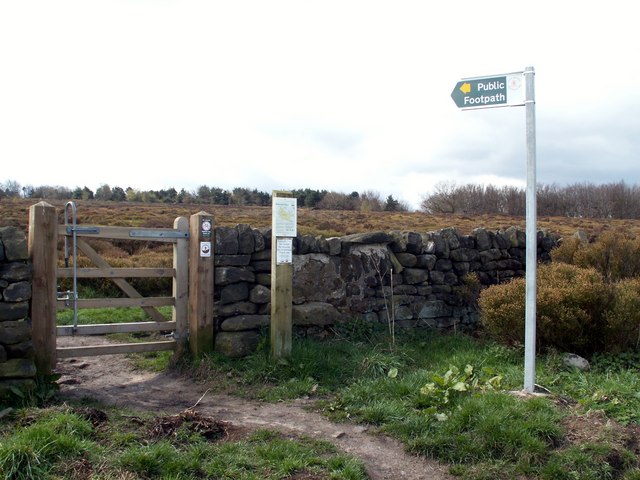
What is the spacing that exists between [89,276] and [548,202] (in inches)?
2190

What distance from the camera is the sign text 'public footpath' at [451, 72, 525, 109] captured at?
5.79 meters

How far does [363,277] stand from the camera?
28.7 ft

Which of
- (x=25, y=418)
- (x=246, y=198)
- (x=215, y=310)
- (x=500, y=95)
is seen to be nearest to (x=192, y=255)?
(x=215, y=310)

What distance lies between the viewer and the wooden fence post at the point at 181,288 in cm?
745

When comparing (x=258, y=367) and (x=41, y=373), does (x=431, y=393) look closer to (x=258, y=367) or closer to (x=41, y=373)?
(x=258, y=367)

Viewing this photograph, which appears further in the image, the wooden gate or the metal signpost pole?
the wooden gate

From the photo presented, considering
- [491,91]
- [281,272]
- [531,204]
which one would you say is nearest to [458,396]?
[531,204]

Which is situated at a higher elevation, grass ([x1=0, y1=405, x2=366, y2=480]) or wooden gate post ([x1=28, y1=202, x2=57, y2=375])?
wooden gate post ([x1=28, y1=202, x2=57, y2=375])

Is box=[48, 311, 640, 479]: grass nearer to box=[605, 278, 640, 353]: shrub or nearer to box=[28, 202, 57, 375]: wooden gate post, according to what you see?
box=[605, 278, 640, 353]: shrub

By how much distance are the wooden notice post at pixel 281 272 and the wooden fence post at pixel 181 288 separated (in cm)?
117

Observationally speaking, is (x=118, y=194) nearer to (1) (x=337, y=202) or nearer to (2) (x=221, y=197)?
(2) (x=221, y=197)

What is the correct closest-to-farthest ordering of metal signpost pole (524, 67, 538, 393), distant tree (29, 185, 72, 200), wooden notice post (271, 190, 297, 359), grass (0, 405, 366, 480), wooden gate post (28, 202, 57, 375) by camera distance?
1. grass (0, 405, 366, 480)
2. metal signpost pole (524, 67, 538, 393)
3. wooden gate post (28, 202, 57, 375)
4. wooden notice post (271, 190, 297, 359)
5. distant tree (29, 185, 72, 200)

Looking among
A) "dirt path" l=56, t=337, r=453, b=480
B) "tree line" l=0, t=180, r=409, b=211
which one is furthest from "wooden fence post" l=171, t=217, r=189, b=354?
"tree line" l=0, t=180, r=409, b=211

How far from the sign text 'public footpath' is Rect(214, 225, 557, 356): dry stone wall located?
3.23 m
